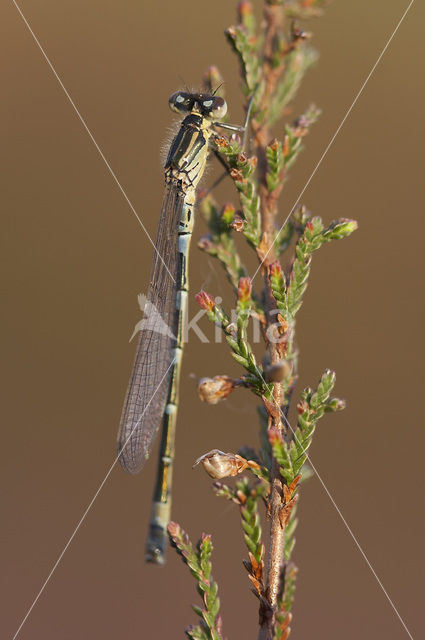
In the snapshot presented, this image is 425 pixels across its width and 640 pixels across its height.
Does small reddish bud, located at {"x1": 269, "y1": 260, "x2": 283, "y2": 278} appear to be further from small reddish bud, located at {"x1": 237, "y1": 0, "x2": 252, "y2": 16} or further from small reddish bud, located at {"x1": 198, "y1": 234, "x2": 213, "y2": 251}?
small reddish bud, located at {"x1": 237, "y1": 0, "x2": 252, "y2": 16}

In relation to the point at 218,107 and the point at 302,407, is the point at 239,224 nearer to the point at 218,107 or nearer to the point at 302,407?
the point at 302,407

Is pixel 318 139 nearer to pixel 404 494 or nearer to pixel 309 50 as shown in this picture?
pixel 309 50

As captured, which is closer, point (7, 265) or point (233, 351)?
point (233, 351)

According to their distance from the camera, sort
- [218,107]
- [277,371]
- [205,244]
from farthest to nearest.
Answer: [218,107] → [205,244] → [277,371]

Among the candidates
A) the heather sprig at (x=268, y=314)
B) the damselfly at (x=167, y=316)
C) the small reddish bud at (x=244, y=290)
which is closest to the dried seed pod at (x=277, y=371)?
the heather sprig at (x=268, y=314)

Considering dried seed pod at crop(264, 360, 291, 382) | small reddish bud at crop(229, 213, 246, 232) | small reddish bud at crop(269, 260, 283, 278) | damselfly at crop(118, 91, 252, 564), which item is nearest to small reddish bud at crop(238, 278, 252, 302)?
small reddish bud at crop(269, 260, 283, 278)

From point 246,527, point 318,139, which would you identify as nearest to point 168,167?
point 246,527

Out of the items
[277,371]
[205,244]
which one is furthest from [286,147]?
[277,371]
